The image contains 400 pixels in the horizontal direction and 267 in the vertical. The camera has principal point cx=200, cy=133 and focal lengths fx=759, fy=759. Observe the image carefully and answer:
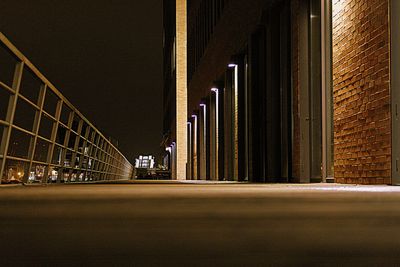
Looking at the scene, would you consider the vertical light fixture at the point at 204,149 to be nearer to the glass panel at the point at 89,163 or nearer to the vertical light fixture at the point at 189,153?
the vertical light fixture at the point at 189,153

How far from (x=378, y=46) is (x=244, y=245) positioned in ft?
24.8

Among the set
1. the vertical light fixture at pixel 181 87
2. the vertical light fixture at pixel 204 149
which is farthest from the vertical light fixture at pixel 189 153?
the vertical light fixture at pixel 204 149

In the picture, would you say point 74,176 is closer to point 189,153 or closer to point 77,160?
point 77,160

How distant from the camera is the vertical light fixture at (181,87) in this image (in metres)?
34.5

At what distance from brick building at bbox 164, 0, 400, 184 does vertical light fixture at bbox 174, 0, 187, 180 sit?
12.7m

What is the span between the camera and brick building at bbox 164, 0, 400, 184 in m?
8.67

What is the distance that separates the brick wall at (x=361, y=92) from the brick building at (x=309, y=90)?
12 mm

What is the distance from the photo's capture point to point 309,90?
469 inches

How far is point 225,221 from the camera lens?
212cm

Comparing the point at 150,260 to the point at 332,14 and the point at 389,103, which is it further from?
the point at 332,14

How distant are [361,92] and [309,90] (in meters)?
2.58

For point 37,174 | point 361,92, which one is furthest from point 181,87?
point 37,174

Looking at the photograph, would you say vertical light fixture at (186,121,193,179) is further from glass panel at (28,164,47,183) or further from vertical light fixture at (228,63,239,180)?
glass panel at (28,164,47,183)

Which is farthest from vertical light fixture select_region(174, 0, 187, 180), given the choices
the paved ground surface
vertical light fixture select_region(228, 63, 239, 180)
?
the paved ground surface
